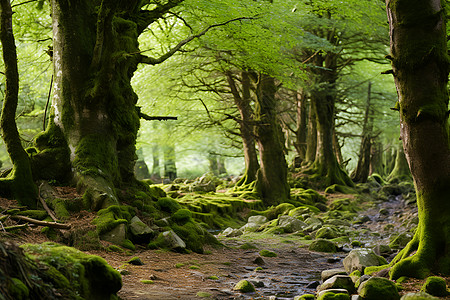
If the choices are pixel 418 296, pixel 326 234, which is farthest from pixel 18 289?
pixel 326 234

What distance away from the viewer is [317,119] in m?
18.4

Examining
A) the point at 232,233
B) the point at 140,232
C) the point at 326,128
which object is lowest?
the point at 232,233

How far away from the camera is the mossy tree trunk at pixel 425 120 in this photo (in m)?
4.53

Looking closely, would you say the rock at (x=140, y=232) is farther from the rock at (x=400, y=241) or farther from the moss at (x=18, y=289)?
the rock at (x=400, y=241)

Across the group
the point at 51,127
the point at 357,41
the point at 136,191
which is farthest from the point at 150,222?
the point at 357,41

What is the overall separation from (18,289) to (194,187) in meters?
13.5

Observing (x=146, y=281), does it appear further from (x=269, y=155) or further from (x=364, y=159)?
(x=364, y=159)

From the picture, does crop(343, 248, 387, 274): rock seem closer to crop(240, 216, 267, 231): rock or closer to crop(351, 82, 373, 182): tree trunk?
crop(240, 216, 267, 231): rock

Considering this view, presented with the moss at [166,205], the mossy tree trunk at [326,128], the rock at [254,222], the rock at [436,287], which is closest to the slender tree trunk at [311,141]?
the mossy tree trunk at [326,128]

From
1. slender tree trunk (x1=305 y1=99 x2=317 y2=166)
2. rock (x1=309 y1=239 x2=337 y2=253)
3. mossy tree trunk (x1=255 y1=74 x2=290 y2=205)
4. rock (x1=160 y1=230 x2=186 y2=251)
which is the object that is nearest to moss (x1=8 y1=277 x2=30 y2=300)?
rock (x1=160 y1=230 x2=186 y2=251)

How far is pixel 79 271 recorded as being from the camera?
3.04 metres

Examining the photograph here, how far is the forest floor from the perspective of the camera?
14.0 feet

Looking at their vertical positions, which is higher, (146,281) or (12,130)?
(12,130)

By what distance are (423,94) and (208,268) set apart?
143 inches
